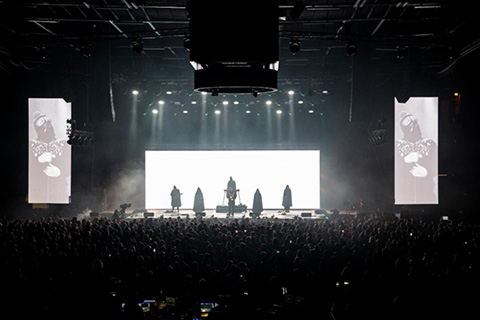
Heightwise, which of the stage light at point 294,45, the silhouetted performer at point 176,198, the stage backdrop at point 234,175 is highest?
the stage light at point 294,45

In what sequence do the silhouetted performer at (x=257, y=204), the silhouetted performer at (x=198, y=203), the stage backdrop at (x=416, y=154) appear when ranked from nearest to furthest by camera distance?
the stage backdrop at (x=416, y=154)
the silhouetted performer at (x=257, y=204)
the silhouetted performer at (x=198, y=203)

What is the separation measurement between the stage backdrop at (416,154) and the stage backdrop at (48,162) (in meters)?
17.2

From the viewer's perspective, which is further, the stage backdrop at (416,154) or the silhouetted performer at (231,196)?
the silhouetted performer at (231,196)

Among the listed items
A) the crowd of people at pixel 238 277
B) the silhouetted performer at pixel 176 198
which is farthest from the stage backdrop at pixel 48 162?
the crowd of people at pixel 238 277

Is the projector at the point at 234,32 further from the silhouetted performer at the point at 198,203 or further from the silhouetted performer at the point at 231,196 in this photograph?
the silhouetted performer at the point at 198,203

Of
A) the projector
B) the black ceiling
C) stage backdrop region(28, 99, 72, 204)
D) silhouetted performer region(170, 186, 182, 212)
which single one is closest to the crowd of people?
the projector

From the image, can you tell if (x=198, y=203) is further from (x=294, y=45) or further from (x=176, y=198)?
(x=294, y=45)

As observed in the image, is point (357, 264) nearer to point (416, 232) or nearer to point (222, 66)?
point (416, 232)

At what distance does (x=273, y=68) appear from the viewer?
282 inches

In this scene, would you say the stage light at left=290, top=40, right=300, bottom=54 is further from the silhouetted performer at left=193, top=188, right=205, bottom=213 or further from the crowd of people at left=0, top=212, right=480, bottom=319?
the silhouetted performer at left=193, top=188, right=205, bottom=213

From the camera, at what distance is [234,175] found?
26.9m

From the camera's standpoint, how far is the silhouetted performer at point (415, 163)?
2377cm

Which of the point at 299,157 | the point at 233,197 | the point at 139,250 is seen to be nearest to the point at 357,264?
the point at 139,250

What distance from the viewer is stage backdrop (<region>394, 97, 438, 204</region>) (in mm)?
23766
